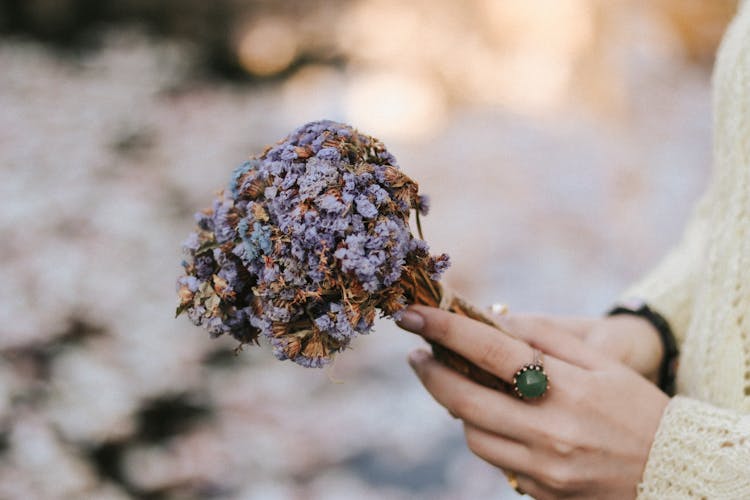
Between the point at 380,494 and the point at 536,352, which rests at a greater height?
the point at 380,494

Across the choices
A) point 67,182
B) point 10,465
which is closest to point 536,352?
point 10,465

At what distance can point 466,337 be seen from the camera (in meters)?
1.03

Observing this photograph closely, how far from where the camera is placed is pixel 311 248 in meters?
0.84

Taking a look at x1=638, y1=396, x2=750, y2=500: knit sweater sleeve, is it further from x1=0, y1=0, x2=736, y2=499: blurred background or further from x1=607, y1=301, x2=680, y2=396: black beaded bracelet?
x1=0, y1=0, x2=736, y2=499: blurred background

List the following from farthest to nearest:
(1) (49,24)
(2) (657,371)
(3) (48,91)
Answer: (1) (49,24) < (3) (48,91) < (2) (657,371)

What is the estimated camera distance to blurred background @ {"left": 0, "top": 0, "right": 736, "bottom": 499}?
2547mm

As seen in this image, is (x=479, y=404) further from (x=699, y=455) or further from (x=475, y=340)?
(x=699, y=455)

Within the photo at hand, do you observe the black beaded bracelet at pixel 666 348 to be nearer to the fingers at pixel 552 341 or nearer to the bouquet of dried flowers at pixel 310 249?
the fingers at pixel 552 341

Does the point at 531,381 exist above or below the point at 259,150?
below

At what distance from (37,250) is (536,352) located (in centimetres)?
322

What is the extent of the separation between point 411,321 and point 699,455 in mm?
468

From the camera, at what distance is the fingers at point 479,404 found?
1047mm

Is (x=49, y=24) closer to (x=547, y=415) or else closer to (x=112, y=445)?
(x=112, y=445)

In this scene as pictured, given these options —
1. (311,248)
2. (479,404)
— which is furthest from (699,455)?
(311,248)
